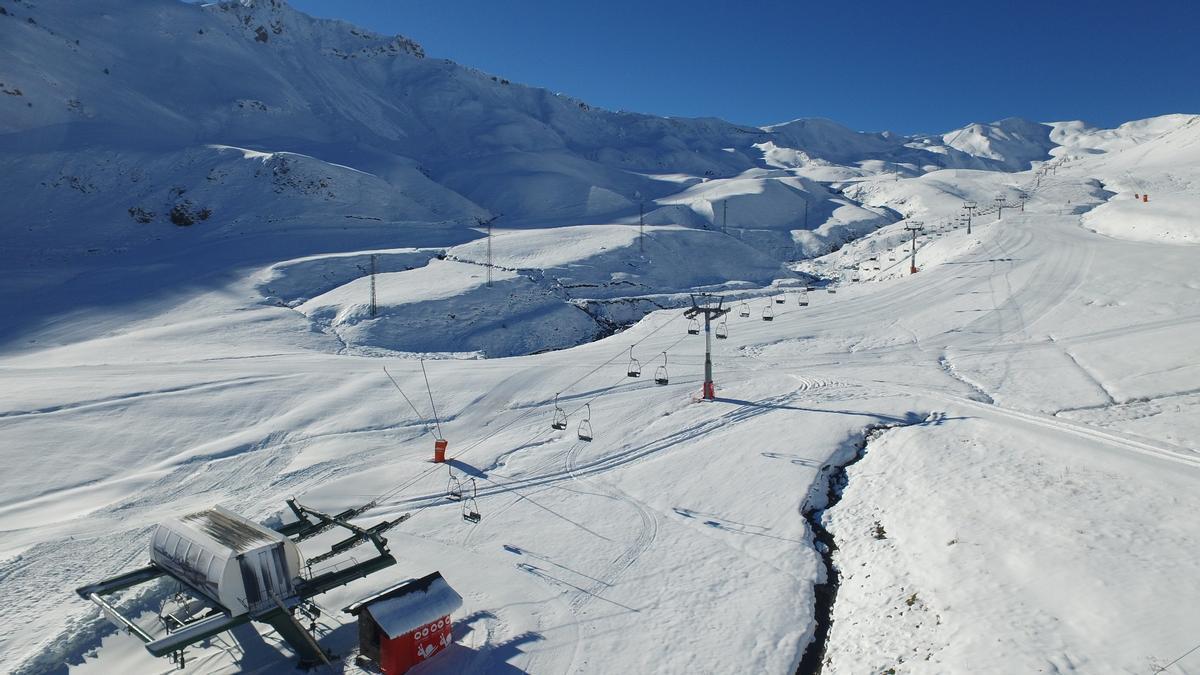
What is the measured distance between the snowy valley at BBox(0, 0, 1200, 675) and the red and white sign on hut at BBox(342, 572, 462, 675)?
0.67 meters

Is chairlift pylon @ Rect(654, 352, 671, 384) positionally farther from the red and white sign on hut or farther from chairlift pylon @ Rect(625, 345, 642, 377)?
the red and white sign on hut

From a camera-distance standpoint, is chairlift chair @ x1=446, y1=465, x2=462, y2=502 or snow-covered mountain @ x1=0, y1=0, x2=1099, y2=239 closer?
chairlift chair @ x1=446, y1=465, x2=462, y2=502

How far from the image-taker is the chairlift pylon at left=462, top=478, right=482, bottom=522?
21594 millimetres

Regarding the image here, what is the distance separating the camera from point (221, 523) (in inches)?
688

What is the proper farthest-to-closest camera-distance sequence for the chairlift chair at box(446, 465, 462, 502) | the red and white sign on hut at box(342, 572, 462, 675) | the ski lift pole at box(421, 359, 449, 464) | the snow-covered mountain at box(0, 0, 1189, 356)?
A: the snow-covered mountain at box(0, 0, 1189, 356) → the ski lift pole at box(421, 359, 449, 464) → the chairlift chair at box(446, 465, 462, 502) → the red and white sign on hut at box(342, 572, 462, 675)

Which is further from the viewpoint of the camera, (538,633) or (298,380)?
(298,380)

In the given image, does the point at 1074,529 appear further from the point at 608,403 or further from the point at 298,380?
the point at 298,380

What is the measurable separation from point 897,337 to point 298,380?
3766 cm

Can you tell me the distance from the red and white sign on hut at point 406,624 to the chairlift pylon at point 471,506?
16.2 feet

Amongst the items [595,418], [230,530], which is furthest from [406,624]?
[595,418]

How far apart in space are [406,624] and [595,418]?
16.6m

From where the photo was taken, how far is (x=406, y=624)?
1551cm

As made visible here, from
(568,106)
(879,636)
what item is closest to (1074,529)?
(879,636)

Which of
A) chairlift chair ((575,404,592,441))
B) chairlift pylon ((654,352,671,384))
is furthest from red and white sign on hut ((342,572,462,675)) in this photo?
chairlift pylon ((654,352,671,384))
